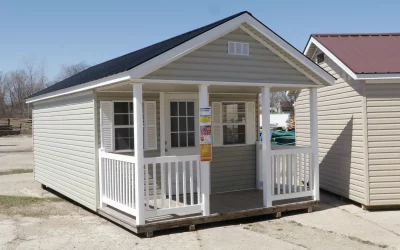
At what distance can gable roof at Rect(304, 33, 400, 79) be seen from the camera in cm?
860

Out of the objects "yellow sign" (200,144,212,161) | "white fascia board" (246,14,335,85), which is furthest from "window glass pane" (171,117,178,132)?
"white fascia board" (246,14,335,85)

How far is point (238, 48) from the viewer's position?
25.3 feet

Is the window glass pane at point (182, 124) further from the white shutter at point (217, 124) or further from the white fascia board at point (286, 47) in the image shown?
the white fascia board at point (286, 47)

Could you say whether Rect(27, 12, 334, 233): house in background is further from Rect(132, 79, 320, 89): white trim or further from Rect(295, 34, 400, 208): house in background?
Rect(295, 34, 400, 208): house in background

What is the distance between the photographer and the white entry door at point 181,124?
9219 mm

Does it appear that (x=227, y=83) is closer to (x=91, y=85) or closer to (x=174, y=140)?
(x=174, y=140)

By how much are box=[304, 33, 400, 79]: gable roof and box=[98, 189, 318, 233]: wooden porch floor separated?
296 cm

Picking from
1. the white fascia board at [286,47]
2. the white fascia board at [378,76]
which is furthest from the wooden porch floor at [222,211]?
the white fascia board at [378,76]

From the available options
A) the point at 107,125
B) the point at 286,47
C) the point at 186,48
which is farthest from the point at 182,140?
the point at 286,47

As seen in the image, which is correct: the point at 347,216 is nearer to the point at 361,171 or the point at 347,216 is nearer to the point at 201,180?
the point at 361,171

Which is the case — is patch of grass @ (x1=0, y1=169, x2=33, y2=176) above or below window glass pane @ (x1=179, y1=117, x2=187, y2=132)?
below

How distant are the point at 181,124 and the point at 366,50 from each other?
4.62 metres

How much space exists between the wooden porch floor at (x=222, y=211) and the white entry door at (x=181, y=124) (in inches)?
51.9

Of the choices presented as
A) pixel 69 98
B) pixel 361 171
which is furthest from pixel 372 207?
pixel 69 98
